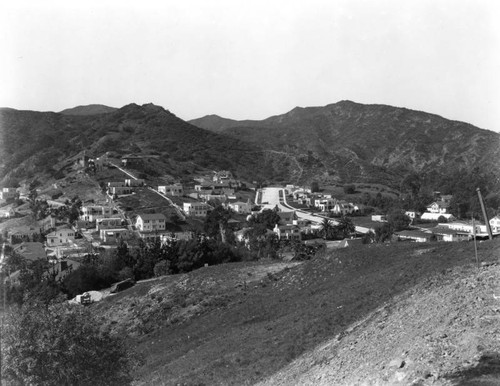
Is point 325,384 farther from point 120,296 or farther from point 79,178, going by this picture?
point 79,178

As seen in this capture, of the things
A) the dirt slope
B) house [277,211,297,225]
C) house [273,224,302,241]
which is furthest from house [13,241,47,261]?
the dirt slope

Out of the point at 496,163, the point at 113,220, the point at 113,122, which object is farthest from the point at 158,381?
the point at 113,122

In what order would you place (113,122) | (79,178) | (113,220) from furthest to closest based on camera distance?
(113,122), (79,178), (113,220)

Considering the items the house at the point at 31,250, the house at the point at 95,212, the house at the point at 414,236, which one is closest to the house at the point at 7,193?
the house at the point at 95,212

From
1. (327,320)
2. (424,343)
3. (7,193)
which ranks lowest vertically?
(327,320)

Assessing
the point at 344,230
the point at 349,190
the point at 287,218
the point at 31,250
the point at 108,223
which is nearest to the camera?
the point at 31,250

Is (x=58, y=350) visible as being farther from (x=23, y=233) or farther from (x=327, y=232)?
(x=23, y=233)

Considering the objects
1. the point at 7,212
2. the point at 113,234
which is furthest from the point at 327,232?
the point at 7,212
